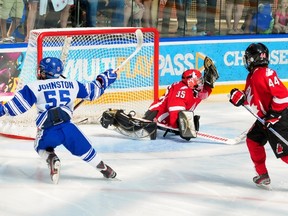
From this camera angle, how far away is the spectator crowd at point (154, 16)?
7969 mm

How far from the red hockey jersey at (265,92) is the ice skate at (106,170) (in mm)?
952

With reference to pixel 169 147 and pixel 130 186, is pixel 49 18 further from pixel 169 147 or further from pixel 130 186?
pixel 130 186

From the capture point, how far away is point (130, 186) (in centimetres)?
493

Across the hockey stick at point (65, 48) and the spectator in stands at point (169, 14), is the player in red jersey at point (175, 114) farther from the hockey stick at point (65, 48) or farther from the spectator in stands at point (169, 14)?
the spectator in stands at point (169, 14)

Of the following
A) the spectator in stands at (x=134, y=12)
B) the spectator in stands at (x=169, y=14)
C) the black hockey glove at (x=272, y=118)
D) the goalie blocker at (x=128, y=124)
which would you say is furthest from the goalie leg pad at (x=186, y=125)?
the spectator in stands at (x=169, y=14)

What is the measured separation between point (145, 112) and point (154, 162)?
4.85ft

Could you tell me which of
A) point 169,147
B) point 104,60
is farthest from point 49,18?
point 169,147

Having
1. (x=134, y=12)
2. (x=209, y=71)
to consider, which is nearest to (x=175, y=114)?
(x=209, y=71)

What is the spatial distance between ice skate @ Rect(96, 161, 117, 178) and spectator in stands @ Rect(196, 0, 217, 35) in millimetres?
4431

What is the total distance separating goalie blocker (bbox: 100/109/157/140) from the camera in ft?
21.2

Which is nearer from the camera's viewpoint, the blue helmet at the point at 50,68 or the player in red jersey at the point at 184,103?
the blue helmet at the point at 50,68

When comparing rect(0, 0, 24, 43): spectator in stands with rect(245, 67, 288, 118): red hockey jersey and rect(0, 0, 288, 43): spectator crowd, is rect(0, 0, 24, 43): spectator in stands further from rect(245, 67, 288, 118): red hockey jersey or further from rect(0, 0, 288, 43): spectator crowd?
rect(245, 67, 288, 118): red hockey jersey

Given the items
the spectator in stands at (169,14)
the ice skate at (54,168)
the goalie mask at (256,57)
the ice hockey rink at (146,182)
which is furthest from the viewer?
the spectator in stands at (169,14)

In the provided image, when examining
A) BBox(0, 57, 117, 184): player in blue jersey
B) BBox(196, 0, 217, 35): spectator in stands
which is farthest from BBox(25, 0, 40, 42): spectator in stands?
BBox(0, 57, 117, 184): player in blue jersey
